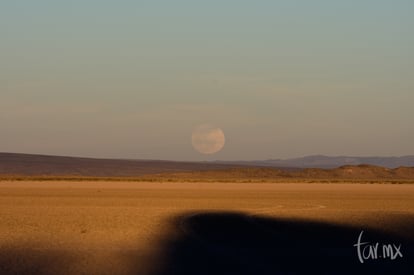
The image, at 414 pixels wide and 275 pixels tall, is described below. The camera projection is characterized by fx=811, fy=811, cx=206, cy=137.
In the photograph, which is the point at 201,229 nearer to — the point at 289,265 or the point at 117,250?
the point at 117,250

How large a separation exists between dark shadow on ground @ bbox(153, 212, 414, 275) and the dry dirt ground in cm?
2

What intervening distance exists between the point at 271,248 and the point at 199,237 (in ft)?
12.1

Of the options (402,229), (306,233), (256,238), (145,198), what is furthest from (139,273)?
(145,198)

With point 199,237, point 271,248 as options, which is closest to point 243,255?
point 271,248

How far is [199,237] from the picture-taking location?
24953 mm

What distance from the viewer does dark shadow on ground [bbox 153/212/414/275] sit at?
1800 cm

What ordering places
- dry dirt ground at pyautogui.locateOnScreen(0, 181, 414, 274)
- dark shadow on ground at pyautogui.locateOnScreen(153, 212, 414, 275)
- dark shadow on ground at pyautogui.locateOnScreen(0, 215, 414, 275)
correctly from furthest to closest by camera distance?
dry dirt ground at pyautogui.locateOnScreen(0, 181, 414, 274), dark shadow on ground at pyautogui.locateOnScreen(153, 212, 414, 275), dark shadow on ground at pyautogui.locateOnScreen(0, 215, 414, 275)

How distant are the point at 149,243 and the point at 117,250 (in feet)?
6.67

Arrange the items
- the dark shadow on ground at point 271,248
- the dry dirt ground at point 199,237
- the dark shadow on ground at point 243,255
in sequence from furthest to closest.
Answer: the dry dirt ground at point 199,237 < the dark shadow on ground at point 271,248 < the dark shadow on ground at point 243,255

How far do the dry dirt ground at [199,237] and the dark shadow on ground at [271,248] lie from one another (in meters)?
0.02

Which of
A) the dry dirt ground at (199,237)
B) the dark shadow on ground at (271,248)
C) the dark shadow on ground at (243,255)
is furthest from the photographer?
the dry dirt ground at (199,237)

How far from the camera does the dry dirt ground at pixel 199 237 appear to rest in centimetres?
1836

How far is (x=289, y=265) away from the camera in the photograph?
18516mm

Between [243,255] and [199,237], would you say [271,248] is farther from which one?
[199,237]
